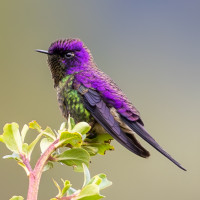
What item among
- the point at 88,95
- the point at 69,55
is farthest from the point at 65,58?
the point at 88,95

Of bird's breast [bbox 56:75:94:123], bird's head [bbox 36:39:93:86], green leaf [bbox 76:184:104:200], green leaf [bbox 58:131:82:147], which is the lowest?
green leaf [bbox 76:184:104:200]

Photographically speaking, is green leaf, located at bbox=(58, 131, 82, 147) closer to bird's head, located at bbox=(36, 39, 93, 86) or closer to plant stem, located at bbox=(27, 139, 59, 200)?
plant stem, located at bbox=(27, 139, 59, 200)

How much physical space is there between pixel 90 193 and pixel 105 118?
63.2 inches

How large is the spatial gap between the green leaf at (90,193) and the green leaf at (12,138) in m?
0.20

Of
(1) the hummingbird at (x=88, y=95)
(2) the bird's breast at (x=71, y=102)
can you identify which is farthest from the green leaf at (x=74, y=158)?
(2) the bird's breast at (x=71, y=102)

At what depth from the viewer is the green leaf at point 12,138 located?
1098mm

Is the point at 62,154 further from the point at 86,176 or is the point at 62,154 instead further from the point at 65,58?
the point at 65,58

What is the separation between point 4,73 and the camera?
8.04m

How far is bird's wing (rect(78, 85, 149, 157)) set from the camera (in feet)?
7.05

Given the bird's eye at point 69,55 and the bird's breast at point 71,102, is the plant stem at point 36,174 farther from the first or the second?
the bird's eye at point 69,55

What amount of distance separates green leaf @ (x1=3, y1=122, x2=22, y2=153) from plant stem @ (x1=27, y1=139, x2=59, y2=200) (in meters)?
0.07

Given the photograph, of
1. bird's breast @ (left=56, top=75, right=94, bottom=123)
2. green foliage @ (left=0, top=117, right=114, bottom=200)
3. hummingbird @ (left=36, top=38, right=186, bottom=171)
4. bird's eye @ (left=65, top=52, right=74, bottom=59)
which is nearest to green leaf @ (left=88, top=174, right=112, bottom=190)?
green foliage @ (left=0, top=117, right=114, bottom=200)

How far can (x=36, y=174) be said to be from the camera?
0.98 metres

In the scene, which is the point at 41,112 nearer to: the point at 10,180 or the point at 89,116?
the point at 10,180
